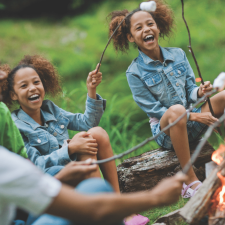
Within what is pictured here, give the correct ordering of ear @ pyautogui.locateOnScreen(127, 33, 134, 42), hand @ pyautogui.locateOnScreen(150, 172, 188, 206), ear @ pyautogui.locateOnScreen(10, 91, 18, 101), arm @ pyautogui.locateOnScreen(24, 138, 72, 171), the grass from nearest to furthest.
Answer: hand @ pyautogui.locateOnScreen(150, 172, 188, 206) < arm @ pyautogui.locateOnScreen(24, 138, 72, 171) < ear @ pyautogui.locateOnScreen(10, 91, 18, 101) < ear @ pyautogui.locateOnScreen(127, 33, 134, 42) < the grass

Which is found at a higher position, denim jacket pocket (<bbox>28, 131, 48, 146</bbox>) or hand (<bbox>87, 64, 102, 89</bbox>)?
hand (<bbox>87, 64, 102, 89</bbox>)

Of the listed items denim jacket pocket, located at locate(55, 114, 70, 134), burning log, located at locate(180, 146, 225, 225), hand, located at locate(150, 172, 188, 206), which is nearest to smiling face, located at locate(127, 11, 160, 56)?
denim jacket pocket, located at locate(55, 114, 70, 134)

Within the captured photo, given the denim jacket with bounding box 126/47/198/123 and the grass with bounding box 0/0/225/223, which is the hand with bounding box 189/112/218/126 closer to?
the denim jacket with bounding box 126/47/198/123

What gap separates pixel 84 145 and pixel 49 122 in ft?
1.36

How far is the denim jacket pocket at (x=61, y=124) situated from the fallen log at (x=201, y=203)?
0.99 meters

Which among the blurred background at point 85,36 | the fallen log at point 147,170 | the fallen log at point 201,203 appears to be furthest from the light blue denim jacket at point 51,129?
the blurred background at point 85,36

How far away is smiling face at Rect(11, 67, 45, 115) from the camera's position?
1.85m

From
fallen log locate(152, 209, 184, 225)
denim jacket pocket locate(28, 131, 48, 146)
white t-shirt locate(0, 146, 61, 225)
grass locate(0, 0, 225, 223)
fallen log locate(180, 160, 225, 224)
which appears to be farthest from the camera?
grass locate(0, 0, 225, 223)

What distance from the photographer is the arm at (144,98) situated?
2.07m

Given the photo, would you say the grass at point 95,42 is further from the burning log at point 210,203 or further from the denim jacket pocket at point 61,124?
the burning log at point 210,203

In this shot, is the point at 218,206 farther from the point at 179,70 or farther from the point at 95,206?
the point at 179,70

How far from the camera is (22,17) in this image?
6352 mm

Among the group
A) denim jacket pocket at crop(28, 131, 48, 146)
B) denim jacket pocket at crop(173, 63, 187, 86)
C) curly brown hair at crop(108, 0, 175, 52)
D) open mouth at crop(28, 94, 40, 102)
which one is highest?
curly brown hair at crop(108, 0, 175, 52)

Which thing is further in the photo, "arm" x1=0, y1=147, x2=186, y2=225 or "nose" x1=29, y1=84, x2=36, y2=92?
"nose" x1=29, y1=84, x2=36, y2=92
